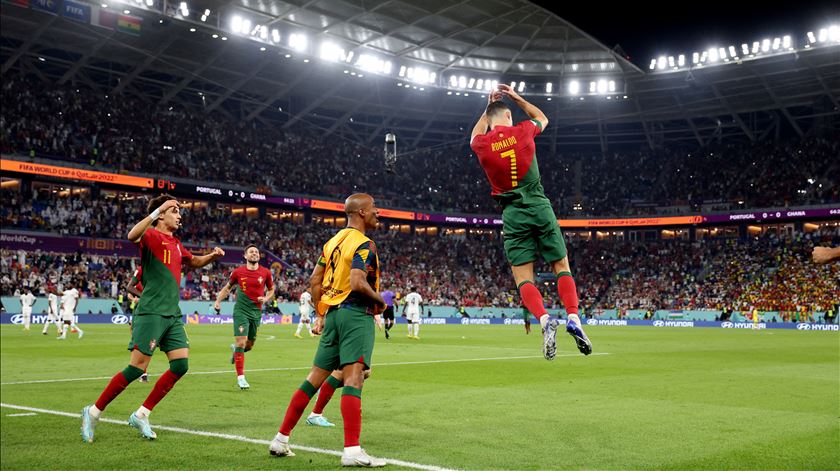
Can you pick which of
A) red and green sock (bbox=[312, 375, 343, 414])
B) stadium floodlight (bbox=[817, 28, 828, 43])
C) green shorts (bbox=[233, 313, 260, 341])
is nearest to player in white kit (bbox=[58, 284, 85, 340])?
green shorts (bbox=[233, 313, 260, 341])

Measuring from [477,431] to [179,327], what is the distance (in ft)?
12.6

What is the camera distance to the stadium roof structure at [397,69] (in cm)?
4959

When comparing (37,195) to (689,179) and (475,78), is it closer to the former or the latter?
(475,78)

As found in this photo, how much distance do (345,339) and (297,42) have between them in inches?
1879

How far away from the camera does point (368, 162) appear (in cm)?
7275

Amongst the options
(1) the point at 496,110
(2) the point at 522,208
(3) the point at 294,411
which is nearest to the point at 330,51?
(1) the point at 496,110

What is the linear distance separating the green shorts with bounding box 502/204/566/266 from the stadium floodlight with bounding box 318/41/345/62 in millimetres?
47219

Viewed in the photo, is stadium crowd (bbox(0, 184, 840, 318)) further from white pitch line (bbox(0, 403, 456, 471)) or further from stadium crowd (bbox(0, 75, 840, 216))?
white pitch line (bbox(0, 403, 456, 471))

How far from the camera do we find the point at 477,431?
9.13m

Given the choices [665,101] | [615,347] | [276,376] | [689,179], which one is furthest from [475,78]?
[276,376]

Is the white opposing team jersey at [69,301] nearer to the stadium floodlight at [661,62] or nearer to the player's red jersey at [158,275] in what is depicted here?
the player's red jersey at [158,275]

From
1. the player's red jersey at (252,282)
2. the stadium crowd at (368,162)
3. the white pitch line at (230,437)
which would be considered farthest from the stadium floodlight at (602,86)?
the white pitch line at (230,437)

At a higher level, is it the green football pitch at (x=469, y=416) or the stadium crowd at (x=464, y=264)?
the stadium crowd at (x=464, y=264)

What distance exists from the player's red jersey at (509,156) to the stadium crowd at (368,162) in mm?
49373
